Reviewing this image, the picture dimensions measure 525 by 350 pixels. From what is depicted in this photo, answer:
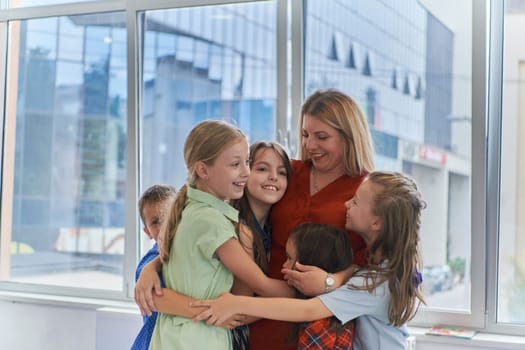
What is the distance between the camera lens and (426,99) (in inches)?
132

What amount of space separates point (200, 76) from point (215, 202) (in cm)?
184

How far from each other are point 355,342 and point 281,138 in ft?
5.25

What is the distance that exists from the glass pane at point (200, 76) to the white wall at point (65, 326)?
0.75 metres

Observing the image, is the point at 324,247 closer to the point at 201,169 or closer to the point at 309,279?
the point at 309,279

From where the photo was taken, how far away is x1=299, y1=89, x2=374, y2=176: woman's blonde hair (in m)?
2.28

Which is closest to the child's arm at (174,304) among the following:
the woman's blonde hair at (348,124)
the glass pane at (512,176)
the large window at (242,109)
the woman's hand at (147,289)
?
the woman's hand at (147,289)

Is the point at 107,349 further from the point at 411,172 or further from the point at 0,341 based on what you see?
the point at 411,172

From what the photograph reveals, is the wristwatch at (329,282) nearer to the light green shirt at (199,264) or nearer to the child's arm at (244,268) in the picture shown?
the child's arm at (244,268)

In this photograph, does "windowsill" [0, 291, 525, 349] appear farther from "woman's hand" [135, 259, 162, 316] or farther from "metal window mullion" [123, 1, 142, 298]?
"woman's hand" [135, 259, 162, 316]

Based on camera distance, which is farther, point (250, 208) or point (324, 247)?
point (250, 208)

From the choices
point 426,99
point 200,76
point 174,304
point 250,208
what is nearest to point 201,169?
point 250,208

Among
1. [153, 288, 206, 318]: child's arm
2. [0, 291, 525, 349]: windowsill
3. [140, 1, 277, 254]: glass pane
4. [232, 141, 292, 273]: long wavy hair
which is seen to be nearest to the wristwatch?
[232, 141, 292, 273]: long wavy hair

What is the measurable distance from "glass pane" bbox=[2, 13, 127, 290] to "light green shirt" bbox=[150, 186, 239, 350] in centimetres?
205

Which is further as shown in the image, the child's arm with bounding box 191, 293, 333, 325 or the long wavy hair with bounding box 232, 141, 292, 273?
the long wavy hair with bounding box 232, 141, 292, 273
